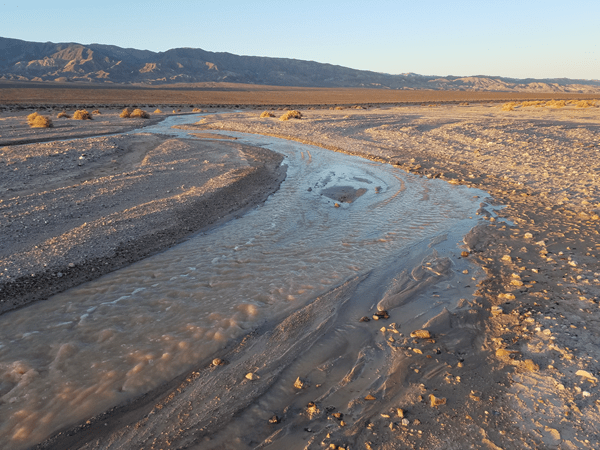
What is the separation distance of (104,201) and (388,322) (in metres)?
7.00

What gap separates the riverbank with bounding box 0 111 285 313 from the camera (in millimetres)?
5887

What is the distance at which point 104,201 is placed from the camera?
8.75m

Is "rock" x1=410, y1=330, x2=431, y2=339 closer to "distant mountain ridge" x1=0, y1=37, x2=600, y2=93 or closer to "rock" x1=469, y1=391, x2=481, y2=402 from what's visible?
"rock" x1=469, y1=391, x2=481, y2=402

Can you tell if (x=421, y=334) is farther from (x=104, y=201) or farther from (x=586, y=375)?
(x=104, y=201)

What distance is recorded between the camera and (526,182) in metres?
10.6

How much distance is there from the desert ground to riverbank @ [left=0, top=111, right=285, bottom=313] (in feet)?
0.14

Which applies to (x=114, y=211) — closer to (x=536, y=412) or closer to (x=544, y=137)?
(x=536, y=412)

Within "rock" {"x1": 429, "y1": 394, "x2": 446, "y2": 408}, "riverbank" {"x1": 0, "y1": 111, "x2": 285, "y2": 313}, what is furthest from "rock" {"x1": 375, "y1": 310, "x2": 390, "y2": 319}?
"riverbank" {"x1": 0, "y1": 111, "x2": 285, "y2": 313}

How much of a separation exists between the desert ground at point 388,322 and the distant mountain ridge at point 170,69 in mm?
143602

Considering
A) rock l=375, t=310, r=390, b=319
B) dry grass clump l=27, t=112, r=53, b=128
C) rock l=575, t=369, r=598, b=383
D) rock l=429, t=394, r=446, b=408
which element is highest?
rock l=575, t=369, r=598, b=383

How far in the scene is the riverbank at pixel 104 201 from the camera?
5.89 metres

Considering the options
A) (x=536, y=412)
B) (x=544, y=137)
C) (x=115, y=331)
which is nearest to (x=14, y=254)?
(x=115, y=331)

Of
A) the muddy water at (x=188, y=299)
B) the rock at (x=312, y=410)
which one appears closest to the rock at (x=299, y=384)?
the rock at (x=312, y=410)

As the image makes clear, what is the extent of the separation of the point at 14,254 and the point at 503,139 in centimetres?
1807
